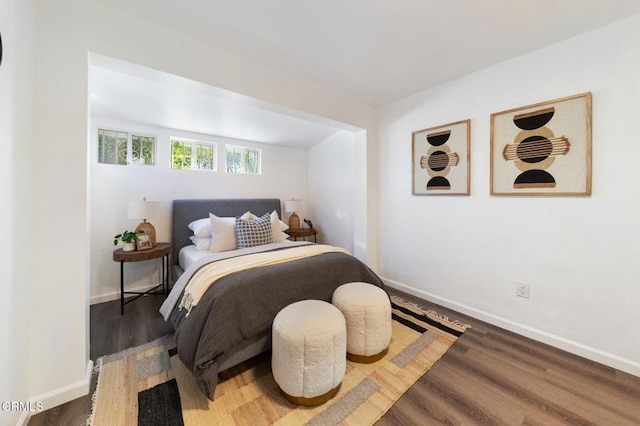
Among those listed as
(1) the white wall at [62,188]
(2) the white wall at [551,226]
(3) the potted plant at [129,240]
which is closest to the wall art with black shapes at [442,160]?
(2) the white wall at [551,226]

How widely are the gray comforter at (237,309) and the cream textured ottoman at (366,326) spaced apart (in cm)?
34

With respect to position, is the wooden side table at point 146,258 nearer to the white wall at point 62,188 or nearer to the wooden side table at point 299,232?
the white wall at point 62,188

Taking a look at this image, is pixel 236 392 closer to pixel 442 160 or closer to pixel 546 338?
pixel 546 338

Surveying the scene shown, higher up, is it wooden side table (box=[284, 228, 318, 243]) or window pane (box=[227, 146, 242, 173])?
window pane (box=[227, 146, 242, 173])

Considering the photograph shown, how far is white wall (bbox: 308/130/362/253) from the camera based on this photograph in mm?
3836

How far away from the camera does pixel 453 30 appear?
1792 mm

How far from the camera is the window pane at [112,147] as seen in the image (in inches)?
109

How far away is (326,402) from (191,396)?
0.80m

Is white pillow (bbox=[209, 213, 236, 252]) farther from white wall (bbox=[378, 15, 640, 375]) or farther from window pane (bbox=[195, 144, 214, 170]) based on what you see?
white wall (bbox=[378, 15, 640, 375])

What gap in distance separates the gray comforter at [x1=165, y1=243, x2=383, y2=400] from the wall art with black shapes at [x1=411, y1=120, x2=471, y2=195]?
1580 mm

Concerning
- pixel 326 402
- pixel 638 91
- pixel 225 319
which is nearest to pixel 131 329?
pixel 225 319

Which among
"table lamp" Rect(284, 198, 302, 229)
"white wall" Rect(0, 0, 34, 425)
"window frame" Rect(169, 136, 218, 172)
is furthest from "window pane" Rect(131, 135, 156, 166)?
"table lamp" Rect(284, 198, 302, 229)

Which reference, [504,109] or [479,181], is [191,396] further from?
[504,109]

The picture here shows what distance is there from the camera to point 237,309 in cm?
155
